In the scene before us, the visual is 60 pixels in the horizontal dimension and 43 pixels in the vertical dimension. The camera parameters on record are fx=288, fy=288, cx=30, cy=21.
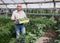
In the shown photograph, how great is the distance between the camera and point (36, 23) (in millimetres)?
13625

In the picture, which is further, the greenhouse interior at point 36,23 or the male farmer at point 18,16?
the greenhouse interior at point 36,23

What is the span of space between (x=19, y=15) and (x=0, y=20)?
12.4 feet

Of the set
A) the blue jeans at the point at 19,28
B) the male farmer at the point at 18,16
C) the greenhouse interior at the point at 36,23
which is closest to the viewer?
the male farmer at the point at 18,16

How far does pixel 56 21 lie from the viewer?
1367 cm

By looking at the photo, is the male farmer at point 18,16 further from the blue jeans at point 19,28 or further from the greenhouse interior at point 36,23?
the greenhouse interior at point 36,23

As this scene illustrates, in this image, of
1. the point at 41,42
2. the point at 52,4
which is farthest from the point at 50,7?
the point at 41,42

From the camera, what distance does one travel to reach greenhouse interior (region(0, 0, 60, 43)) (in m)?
12.0

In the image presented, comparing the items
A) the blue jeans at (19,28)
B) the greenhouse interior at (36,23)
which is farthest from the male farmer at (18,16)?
the greenhouse interior at (36,23)

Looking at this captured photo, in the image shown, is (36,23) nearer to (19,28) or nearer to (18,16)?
(19,28)

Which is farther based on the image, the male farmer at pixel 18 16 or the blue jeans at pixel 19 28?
the blue jeans at pixel 19 28

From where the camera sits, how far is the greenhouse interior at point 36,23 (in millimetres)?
11977

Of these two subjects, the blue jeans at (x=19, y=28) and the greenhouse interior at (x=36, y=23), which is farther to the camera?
the greenhouse interior at (x=36, y=23)

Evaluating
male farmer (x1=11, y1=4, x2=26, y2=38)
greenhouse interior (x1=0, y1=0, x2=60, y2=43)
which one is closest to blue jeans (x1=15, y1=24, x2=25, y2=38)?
male farmer (x1=11, y1=4, x2=26, y2=38)

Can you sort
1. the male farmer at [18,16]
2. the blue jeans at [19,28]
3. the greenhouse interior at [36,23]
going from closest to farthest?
the male farmer at [18,16], the blue jeans at [19,28], the greenhouse interior at [36,23]
